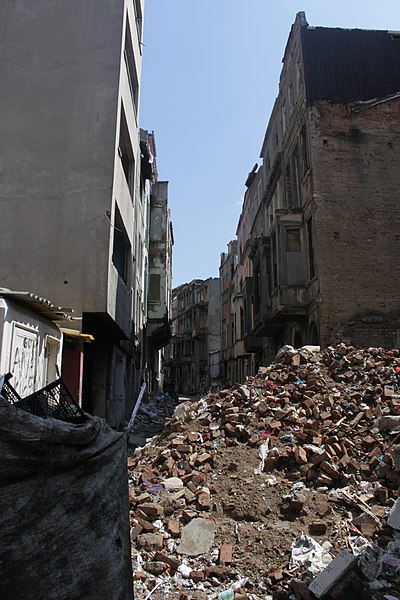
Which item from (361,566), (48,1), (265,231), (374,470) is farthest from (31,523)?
(265,231)

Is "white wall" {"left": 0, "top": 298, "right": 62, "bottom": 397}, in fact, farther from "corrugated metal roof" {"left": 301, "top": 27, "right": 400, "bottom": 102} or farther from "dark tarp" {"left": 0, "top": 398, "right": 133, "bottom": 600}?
"corrugated metal roof" {"left": 301, "top": 27, "right": 400, "bottom": 102}

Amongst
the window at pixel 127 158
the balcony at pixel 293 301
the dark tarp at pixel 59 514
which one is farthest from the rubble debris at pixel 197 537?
the window at pixel 127 158

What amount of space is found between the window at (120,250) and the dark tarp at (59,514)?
11.5 m

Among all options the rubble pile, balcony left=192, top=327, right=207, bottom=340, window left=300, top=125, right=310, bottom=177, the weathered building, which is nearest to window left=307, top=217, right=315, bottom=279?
window left=300, top=125, right=310, bottom=177

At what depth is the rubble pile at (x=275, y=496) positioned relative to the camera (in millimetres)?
4621

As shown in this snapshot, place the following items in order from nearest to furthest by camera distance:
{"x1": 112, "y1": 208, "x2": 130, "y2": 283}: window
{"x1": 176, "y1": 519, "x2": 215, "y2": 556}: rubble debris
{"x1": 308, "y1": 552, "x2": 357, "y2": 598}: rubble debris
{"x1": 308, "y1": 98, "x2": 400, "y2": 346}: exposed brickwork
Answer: {"x1": 308, "y1": 552, "x2": 357, "y2": 598}: rubble debris → {"x1": 176, "y1": 519, "x2": 215, "y2": 556}: rubble debris → {"x1": 112, "y1": 208, "x2": 130, "y2": 283}: window → {"x1": 308, "y1": 98, "x2": 400, "y2": 346}: exposed brickwork

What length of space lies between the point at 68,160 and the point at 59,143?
560 mm

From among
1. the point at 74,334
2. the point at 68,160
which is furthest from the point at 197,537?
the point at 68,160

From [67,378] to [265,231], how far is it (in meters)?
17.3

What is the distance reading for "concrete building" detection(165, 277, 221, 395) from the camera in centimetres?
5391

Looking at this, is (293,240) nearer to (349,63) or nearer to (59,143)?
(349,63)

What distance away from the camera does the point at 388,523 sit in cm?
528

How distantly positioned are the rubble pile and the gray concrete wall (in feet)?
16.2

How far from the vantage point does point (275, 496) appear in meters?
6.30
